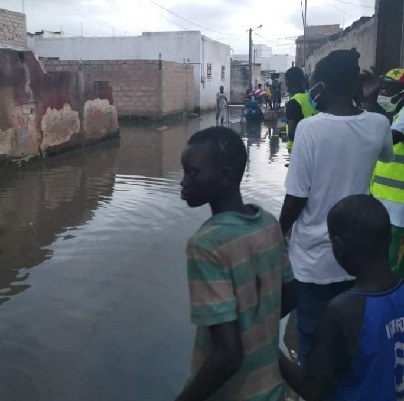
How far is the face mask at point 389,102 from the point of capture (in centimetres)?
351

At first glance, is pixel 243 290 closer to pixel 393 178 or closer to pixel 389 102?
pixel 393 178

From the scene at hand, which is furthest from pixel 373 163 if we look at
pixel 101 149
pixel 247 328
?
pixel 101 149

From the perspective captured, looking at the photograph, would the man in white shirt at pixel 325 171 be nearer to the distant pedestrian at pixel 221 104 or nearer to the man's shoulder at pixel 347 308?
the man's shoulder at pixel 347 308

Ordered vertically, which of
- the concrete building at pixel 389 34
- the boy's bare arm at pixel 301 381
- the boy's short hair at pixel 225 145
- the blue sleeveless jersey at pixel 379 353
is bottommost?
the boy's bare arm at pixel 301 381

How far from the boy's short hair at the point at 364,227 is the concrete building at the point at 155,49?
26673mm

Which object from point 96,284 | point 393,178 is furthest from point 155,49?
point 393,178

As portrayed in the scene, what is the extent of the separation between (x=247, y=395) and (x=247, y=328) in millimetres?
200

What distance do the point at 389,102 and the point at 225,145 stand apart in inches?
92.5

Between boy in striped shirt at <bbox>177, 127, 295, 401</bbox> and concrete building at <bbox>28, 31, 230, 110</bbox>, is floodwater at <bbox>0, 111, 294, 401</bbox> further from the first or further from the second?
concrete building at <bbox>28, 31, 230, 110</bbox>

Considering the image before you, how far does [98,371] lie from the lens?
10.4 ft

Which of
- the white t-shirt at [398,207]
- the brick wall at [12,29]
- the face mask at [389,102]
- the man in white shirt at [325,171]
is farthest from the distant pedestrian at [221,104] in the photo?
the man in white shirt at [325,171]

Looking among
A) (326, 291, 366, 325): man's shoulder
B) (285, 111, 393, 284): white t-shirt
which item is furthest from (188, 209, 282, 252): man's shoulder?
(285, 111, 393, 284): white t-shirt

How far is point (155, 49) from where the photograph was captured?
28844mm

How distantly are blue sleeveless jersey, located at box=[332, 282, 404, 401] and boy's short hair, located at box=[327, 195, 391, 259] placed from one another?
0.45 ft
